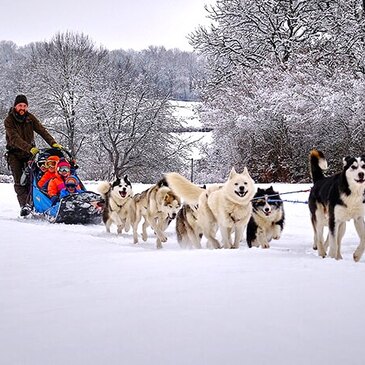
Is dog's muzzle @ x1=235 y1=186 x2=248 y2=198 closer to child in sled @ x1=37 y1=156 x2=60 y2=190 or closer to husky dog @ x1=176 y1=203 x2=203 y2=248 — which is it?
A: husky dog @ x1=176 y1=203 x2=203 y2=248

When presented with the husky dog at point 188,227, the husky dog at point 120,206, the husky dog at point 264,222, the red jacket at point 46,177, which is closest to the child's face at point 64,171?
the red jacket at point 46,177

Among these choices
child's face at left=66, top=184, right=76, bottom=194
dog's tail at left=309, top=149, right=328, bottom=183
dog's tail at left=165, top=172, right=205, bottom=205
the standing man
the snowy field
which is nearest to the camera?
the snowy field

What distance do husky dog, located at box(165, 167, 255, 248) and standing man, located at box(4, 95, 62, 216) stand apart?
359cm

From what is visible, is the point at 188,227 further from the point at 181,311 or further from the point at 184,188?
the point at 181,311

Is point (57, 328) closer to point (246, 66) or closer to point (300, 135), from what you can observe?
point (300, 135)

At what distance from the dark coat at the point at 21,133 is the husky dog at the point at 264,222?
3.98 metres

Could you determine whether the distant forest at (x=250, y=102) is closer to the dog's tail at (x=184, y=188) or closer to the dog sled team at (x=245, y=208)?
the dog sled team at (x=245, y=208)

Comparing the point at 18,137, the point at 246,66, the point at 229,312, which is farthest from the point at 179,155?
the point at 229,312

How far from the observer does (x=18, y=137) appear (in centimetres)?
814

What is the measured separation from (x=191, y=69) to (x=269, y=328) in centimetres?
5244

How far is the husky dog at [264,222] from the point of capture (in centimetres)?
598

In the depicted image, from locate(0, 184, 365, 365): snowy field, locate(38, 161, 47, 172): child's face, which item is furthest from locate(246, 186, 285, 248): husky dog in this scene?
locate(38, 161, 47, 172): child's face

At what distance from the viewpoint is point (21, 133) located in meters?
8.59

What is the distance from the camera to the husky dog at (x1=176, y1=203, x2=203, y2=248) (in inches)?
231
